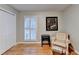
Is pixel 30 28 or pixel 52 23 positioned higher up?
pixel 52 23

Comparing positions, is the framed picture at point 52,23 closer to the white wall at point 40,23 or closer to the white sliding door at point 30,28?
the white wall at point 40,23

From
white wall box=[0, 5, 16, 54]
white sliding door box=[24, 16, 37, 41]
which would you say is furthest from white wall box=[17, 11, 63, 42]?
white wall box=[0, 5, 16, 54]

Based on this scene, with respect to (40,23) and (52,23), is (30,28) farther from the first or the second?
(52,23)

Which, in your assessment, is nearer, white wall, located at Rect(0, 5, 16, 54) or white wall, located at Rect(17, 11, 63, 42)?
white wall, located at Rect(0, 5, 16, 54)

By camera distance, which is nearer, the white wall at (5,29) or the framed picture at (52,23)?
the white wall at (5,29)

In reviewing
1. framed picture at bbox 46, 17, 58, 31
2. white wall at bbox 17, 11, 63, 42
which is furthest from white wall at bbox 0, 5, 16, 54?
framed picture at bbox 46, 17, 58, 31

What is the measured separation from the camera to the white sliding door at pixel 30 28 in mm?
7984

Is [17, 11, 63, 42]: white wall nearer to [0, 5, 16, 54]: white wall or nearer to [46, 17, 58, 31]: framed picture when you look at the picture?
[46, 17, 58, 31]: framed picture

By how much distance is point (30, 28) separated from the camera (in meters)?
8.00

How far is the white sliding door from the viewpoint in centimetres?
798

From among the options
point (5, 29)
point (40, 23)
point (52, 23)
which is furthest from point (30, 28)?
point (5, 29)

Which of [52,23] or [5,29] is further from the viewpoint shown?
[52,23]

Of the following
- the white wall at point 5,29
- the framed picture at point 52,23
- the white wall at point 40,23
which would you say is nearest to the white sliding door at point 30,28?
the white wall at point 40,23
